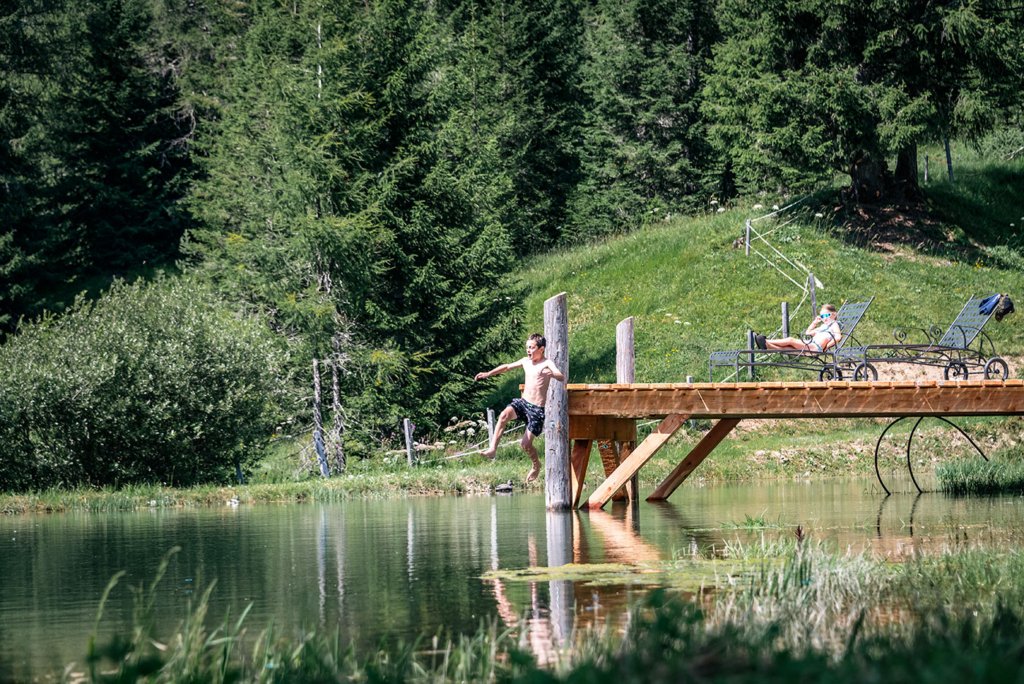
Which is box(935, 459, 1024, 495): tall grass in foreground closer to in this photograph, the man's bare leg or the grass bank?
the grass bank

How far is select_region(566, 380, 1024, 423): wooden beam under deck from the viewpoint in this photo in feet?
46.1

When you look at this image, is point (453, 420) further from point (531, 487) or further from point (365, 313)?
point (531, 487)

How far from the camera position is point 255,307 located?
32.2 metres

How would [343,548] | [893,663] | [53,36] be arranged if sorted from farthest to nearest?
[53,36] → [343,548] → [893,663]

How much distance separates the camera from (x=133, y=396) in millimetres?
24250

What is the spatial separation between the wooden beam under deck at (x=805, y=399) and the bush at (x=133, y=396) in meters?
12.3

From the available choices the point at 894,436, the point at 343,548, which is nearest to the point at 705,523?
the point at 343,548

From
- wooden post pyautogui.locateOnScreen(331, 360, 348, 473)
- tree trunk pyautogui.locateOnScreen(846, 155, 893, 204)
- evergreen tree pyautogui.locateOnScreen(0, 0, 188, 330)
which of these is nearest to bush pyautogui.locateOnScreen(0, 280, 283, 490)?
wooden post pyautogui.locateOnScreen(331, 360, 348, 473)

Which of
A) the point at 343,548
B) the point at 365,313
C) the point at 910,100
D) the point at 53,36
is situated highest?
the point at 53,36

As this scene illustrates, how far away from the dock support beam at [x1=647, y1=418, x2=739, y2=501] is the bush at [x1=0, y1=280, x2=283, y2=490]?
10993 mm

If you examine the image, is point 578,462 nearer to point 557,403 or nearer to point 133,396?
point 557,403

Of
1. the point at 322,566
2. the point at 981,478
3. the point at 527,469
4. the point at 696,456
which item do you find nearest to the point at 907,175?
the point at 527,469

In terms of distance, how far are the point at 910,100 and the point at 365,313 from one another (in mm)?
16457

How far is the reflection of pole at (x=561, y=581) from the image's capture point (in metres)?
7.23
